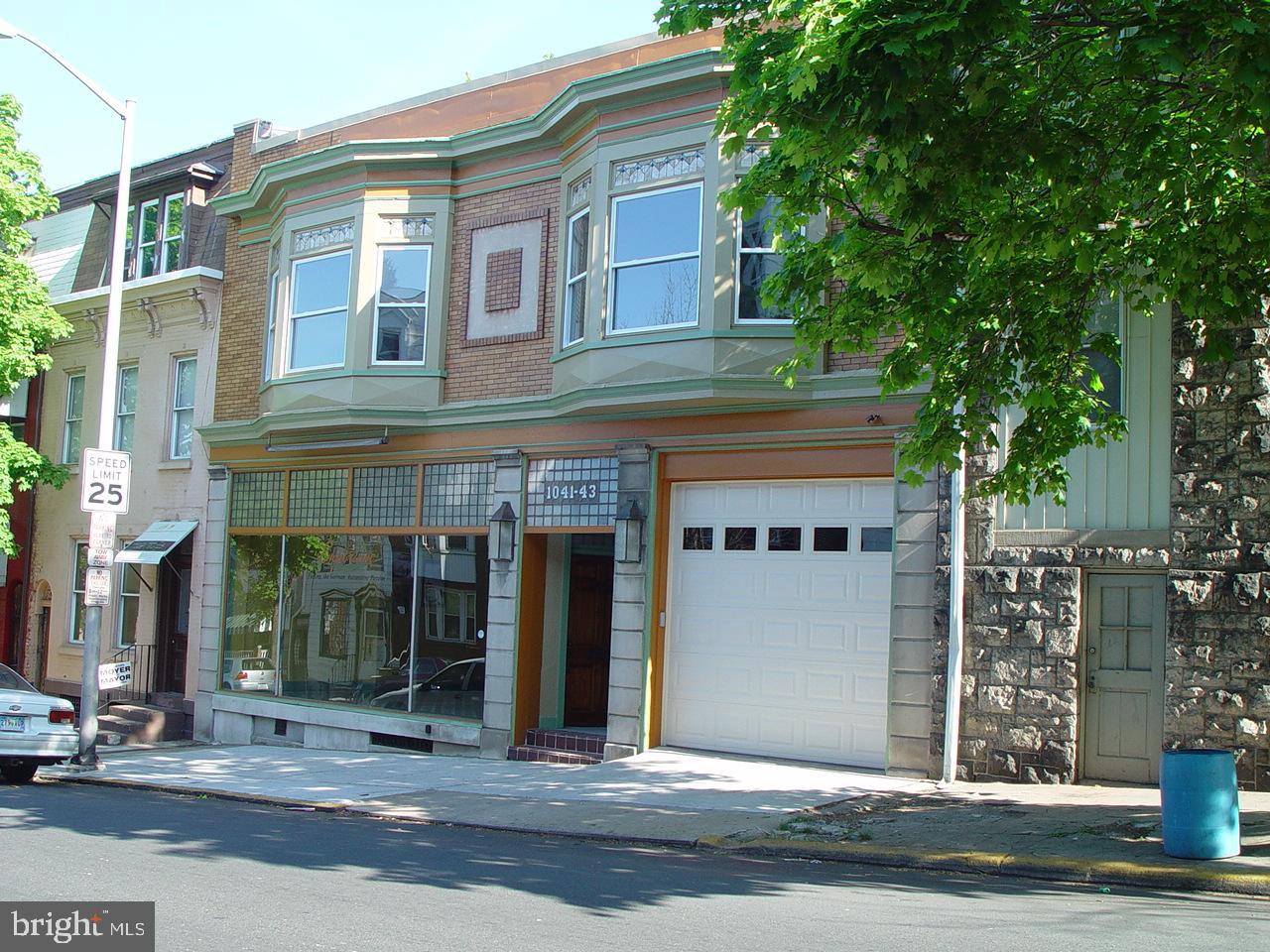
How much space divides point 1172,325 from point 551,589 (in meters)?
7.98

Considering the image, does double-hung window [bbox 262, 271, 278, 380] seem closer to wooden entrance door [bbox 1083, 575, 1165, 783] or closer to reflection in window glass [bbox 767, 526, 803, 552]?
reflection in window glass [bbox 767, 526, 803, 552]

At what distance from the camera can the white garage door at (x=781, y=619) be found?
12.9m

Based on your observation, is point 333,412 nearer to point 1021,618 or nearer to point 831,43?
point 1021,618

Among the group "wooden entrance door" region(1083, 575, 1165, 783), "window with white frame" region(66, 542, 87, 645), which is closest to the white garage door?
"wooden entrance door" region(1083, 575, 1165, 783)

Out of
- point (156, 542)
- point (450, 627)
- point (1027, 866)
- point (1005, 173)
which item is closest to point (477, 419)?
point (450, 627)

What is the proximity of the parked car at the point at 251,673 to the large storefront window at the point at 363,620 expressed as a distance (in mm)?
15

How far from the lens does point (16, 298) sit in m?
19.8

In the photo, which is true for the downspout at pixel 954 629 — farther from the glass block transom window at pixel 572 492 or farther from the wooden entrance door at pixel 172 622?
the wooden entrance door at pixel 172 622

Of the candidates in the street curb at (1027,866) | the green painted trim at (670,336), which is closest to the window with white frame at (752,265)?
the green painted trim at (670,336)

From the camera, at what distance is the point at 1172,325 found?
11.6 metres

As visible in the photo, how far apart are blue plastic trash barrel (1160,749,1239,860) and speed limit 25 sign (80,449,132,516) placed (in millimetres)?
11992

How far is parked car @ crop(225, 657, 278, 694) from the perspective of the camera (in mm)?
18594

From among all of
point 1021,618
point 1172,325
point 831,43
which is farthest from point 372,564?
point 831,43

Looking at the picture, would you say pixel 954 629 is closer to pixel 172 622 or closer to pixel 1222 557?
pixel 1222 557
